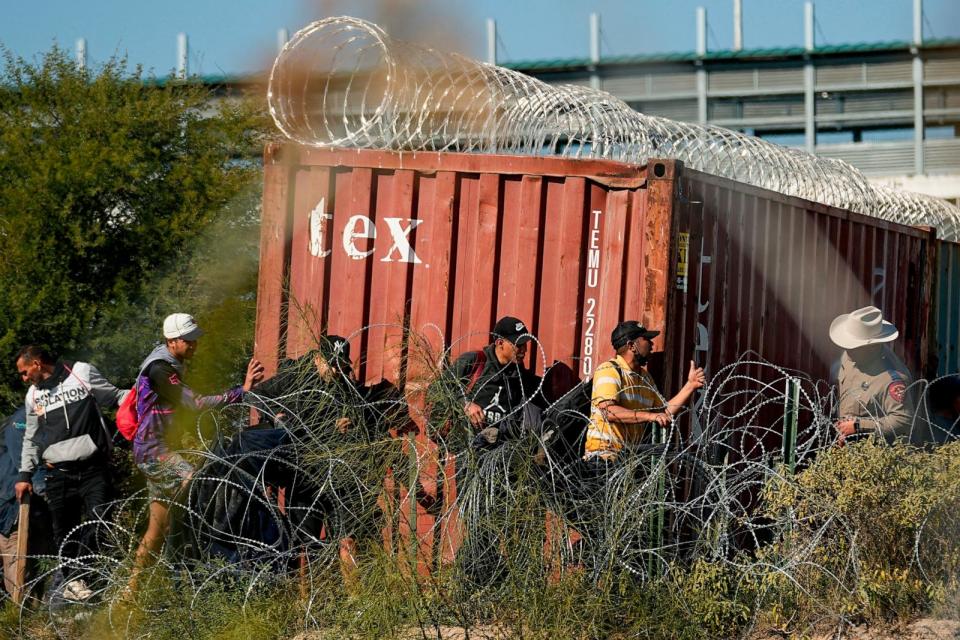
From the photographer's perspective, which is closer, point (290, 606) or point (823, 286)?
point (290, 606)

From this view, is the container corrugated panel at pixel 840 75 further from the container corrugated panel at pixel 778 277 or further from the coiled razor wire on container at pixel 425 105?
the coiled razor wire on container at pixel 425 105

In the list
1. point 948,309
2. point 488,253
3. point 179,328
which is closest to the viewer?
point 179,328

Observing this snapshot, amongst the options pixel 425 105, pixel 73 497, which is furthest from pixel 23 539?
pixel 425 105

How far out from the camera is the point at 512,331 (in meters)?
6.80

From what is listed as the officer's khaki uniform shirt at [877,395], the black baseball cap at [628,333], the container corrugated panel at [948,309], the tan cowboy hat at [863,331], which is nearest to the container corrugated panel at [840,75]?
the tan cowboy hat at [863,331]

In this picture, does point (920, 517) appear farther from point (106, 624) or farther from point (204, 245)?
point (204, 245)

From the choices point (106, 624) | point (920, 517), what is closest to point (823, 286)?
point (920, 517)

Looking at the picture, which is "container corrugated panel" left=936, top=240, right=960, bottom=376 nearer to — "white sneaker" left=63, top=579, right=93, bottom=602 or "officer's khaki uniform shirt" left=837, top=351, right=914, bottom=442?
"officer's khaki uniform shirt" left=837, top=351, right=914, bottom=442

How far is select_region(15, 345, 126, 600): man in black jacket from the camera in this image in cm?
770

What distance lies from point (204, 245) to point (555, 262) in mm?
6090

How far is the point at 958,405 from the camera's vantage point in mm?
7703

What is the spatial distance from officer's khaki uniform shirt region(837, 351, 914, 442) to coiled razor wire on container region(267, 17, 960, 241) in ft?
6.49

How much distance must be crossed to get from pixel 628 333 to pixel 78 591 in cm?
307

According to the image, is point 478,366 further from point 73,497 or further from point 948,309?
point 948,309
